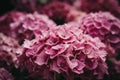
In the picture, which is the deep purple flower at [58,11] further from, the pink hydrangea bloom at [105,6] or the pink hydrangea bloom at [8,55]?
the pink hydrangea bloom at [8,55]

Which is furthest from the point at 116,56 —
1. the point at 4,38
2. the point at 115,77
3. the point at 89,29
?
the point at 4,38

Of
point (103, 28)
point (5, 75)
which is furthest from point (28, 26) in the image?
point (103, 28)

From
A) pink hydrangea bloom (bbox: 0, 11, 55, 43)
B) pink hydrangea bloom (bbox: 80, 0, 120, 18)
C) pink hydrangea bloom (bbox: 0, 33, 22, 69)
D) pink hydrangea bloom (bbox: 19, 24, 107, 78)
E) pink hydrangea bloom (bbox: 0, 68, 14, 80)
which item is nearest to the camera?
pink hydrangea bloom (bbox: 19, 24, 107, 78)

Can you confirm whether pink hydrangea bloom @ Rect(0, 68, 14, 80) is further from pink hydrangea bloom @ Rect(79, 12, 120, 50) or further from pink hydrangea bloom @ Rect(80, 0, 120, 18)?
pink hydrangea bloom @ Rect(80, 0, 120, 18)

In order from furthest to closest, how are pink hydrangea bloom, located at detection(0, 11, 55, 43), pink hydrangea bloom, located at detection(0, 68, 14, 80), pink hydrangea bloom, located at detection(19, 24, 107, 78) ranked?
1. pink hydrangea bloom, located at detection(0, 11, 55, 43)
2. pink hydrangea bloom, located at detection(0, 68, 14, 80)
3. pink hydrangea bloom, located at detection(19, 24, 107, 78)

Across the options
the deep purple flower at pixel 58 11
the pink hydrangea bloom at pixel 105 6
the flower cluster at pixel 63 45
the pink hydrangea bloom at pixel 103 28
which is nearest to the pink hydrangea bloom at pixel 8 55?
the flower cluster at pixel 63 45

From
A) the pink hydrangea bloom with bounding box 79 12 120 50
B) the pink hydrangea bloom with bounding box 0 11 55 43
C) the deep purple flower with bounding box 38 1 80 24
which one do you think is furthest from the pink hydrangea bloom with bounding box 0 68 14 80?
the deep purple flower with bounding box 38 1 80 24

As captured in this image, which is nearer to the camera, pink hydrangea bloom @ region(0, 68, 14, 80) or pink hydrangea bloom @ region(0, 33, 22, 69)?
pink hydrangea bloom @ region(0, 68, 14, 80)
